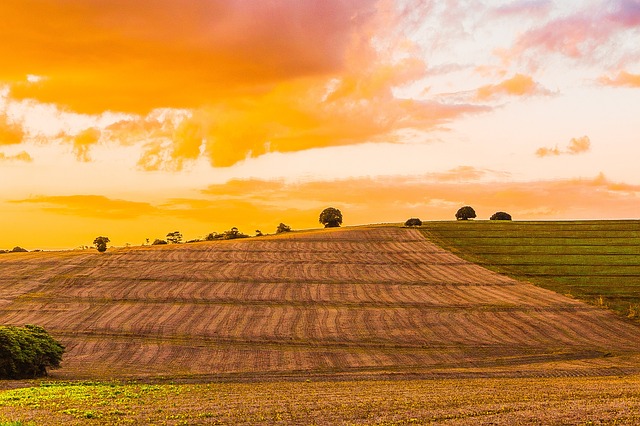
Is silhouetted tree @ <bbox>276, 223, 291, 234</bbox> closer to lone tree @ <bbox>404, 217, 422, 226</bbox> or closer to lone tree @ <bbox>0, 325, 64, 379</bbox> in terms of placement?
lone tree @ <bbox>404, 217, 422, 226</bbox>

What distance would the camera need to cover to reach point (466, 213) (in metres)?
152

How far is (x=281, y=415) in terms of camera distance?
88.7ft

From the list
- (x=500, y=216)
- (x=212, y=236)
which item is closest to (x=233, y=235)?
(x=212, y=236)

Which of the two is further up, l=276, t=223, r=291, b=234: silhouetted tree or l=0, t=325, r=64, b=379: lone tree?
l=276, t=223, r=291, b=234: silhouetted tree

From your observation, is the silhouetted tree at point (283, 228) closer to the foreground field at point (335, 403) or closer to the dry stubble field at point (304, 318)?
the dry stubble field at point (304, 318)

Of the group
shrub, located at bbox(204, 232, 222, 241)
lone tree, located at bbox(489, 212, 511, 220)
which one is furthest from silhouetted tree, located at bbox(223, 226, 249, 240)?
lone tree, located at bbox(489, 212, 511, 220)

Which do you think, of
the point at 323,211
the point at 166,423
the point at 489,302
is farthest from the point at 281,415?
the point at 323,211

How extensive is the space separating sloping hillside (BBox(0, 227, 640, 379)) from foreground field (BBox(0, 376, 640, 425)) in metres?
9.26

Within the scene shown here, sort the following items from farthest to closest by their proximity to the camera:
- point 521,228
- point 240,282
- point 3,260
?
1. point 521,228
2. point 3,260
3. point 240,282

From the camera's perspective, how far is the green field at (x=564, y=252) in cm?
8038

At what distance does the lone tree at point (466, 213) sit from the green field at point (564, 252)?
56.8 ft

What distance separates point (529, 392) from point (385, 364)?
17.0 metres

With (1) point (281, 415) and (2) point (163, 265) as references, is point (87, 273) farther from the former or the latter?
(1) point (281, 415)

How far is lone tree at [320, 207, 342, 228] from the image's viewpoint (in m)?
149
